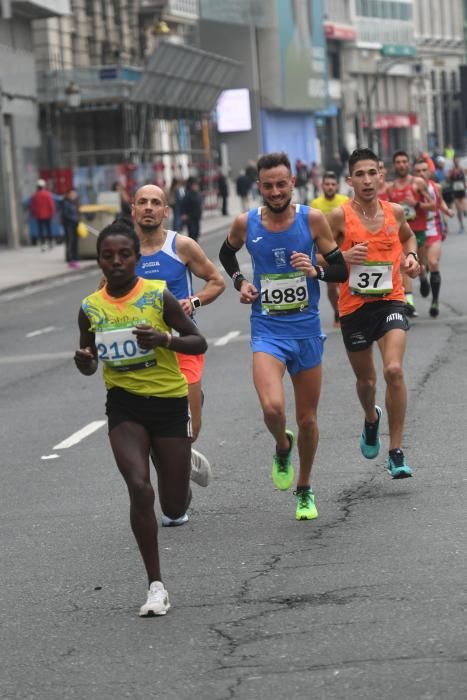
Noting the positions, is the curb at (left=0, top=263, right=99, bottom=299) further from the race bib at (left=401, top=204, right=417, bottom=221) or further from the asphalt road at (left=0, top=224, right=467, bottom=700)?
the asphalt road at (left=0, top=224, right=467, bottom=700)

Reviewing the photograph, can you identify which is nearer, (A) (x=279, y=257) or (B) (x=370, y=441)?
(A) (x=279, y=257)

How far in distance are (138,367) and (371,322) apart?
122 inches

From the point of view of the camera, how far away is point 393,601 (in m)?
6.70

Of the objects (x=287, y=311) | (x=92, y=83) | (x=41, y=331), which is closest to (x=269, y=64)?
(x=92, y=83)

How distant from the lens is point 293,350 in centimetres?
876

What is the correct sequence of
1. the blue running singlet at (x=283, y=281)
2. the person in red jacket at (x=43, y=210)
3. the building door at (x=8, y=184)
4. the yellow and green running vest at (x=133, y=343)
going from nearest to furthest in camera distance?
the yellow and green running vest at (x=133, y=343) → the blue running singlet at (x=283, y=281) → the person in red jacket at (x=43, y=210) → the building door at (x=8, y=184)

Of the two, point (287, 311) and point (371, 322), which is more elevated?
point (287, 311)

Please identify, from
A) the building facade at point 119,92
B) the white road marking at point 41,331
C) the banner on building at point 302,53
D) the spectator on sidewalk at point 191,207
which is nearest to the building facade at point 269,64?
the banner on building at point 302,53

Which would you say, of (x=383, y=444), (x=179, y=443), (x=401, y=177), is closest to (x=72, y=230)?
(x=401, y=177)

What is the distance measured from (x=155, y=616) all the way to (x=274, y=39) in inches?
3719

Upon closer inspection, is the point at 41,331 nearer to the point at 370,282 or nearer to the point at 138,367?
the point at 370,282

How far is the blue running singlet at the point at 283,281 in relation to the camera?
8719mm

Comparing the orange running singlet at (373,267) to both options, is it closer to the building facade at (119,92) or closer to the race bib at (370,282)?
the race bib at (370,282)

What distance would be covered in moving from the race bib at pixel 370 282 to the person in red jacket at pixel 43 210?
33043 millimetres
